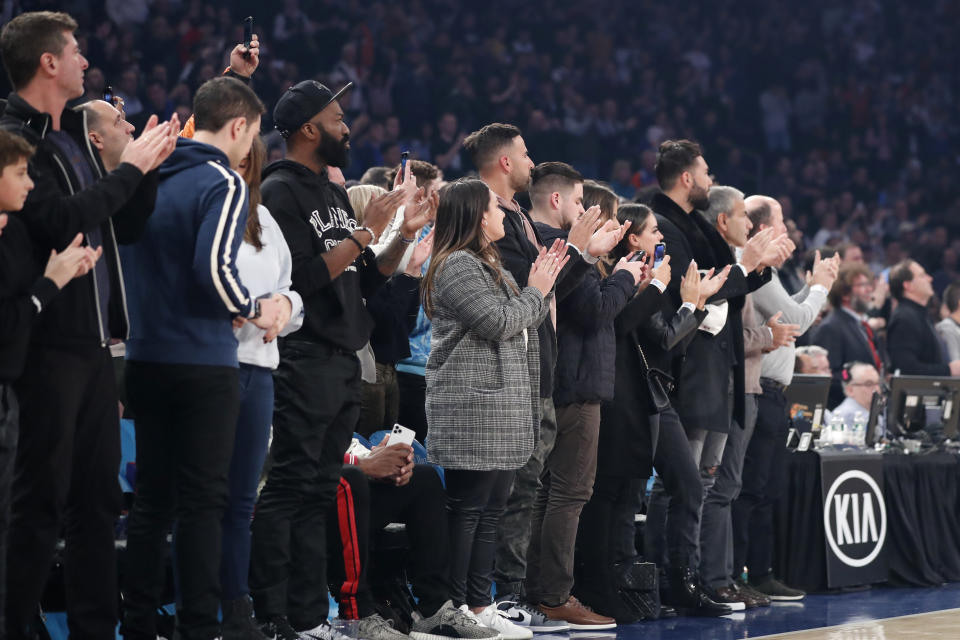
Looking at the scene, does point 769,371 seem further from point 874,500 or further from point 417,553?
point 417,553

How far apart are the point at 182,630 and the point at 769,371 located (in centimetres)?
363

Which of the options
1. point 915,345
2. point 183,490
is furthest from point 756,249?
point 915,345

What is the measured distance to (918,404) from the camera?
7.26m

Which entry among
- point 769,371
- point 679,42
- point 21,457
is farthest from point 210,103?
point 679,42

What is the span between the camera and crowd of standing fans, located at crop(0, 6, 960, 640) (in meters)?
3.46

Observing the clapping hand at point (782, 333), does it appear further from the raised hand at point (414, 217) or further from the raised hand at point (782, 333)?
the raised hand at point (414, 217)

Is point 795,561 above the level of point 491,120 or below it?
below

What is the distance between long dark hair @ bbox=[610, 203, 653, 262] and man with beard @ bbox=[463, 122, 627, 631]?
Answer: 1.55ft

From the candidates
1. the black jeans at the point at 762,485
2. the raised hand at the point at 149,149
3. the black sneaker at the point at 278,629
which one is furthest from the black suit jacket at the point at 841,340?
the raised hand at the point at 149,149

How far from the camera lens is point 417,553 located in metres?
4.82

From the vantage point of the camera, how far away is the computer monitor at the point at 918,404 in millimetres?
7211

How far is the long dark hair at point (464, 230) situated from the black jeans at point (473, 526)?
0.65 m

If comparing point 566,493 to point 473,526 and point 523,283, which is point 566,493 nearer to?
point 473,526

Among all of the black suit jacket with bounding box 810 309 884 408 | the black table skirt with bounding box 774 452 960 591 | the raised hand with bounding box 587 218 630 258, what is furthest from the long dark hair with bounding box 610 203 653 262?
the black suit jacket with bounding box 810 309 884 408
